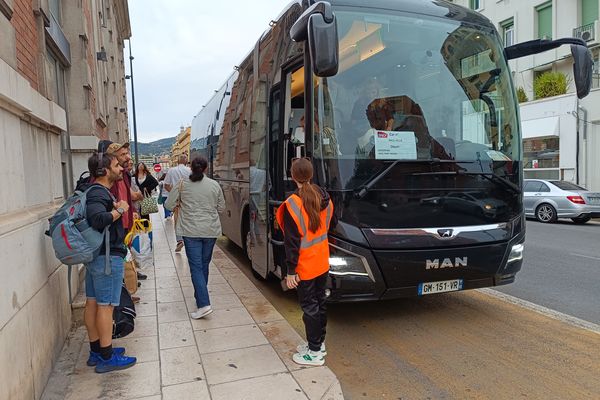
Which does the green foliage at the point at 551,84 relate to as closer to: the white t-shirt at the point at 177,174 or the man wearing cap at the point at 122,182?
the white t-shirt at the point at 177,174

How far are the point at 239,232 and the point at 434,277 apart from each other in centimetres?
402

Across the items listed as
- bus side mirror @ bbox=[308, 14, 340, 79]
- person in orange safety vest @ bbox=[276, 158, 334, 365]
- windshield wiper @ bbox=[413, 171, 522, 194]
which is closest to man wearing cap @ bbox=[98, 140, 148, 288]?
person in orange safety vest @ bbox=[276, 158, 334, 365]

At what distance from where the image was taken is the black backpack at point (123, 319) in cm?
413

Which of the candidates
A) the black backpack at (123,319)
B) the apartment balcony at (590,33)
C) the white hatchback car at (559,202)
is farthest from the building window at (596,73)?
the black backpack at (123,319)

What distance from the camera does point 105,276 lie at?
12.0 ft

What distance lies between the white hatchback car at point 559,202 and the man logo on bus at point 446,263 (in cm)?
1172

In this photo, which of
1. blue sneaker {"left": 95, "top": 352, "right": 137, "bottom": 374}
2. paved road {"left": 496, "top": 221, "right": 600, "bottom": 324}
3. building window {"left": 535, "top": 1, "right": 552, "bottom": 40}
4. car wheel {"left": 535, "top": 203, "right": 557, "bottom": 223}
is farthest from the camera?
building window {"left": 535, "top": 1, "right": 552, "bottom": 40}

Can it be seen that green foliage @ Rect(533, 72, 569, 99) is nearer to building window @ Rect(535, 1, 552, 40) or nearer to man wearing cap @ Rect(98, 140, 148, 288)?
building window @ Rect(535, 1, 552, 40)

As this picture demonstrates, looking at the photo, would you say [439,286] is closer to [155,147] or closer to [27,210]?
[27,210]

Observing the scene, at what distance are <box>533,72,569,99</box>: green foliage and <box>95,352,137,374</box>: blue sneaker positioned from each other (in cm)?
2242

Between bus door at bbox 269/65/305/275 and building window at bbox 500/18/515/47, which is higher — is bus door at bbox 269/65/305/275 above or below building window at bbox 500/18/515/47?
below

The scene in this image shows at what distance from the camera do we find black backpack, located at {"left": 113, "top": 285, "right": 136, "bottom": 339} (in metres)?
4.13

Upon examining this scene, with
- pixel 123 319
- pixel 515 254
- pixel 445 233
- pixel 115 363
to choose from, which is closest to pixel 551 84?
pixel 515 254

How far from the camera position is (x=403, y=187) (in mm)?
4273
